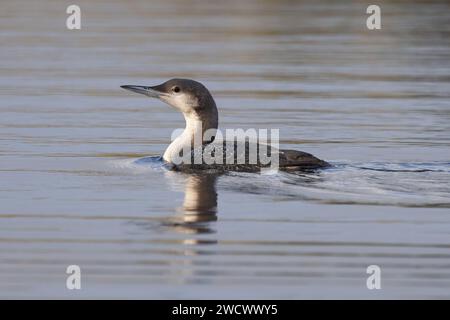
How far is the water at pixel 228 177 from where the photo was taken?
23.8 ft

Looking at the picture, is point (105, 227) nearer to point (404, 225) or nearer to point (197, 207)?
point (197, 207)

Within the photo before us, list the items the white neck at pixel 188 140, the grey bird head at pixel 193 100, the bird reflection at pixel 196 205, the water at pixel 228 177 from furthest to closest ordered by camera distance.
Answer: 1. the grey bird head at pixel 193 100
2. the white neck at pixel 188 140
3. the bird reflection at pixel 196 205
4. the water at pixel 228 177

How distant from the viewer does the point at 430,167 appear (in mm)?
10625

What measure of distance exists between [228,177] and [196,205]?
109 centimetres

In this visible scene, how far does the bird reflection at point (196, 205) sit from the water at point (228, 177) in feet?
0.08

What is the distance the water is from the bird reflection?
3 cm

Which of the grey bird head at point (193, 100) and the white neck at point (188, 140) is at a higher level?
the grey bird head at point (193, 100)

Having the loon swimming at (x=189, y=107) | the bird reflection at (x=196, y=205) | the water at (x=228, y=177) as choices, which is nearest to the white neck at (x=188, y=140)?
the loon swimming at (x=189, y=107)

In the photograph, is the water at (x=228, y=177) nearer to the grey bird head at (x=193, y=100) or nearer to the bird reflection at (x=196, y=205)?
the bird reflection at (x=196, y=205)

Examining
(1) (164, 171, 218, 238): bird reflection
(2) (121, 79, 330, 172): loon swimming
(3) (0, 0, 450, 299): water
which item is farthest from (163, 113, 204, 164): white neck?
(1) (164, 171, 218, 238): bird reflection

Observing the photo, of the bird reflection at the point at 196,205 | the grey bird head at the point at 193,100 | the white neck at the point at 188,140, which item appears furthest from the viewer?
the grey bird head at the point at 193,100

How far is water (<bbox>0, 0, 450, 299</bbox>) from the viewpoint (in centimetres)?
724

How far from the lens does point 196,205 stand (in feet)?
30.0

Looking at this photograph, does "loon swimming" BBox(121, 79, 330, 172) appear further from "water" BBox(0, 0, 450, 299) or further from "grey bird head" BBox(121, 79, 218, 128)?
"water" BBox(0, 0, 450, 299)
